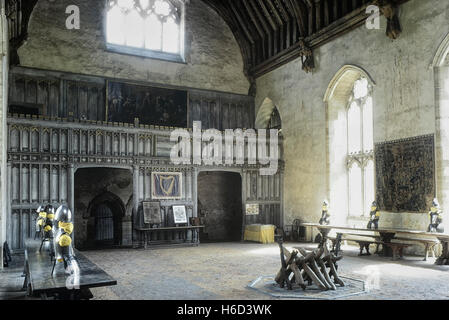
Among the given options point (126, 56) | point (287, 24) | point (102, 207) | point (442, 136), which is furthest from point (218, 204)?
point (442, 136)

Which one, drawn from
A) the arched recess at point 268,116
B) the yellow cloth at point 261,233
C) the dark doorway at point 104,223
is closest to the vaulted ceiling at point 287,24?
the arched recess at point 268,116

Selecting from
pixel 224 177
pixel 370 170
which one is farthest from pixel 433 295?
pixel 224 177

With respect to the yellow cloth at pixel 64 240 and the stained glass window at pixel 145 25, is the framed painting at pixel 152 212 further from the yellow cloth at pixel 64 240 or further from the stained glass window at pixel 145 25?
the yellow cloth at pixel 64 240

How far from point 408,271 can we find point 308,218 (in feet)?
19.6

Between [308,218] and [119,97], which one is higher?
[119,97]

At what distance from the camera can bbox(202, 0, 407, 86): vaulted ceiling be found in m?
12.6

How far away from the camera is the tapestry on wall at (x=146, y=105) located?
15.4m

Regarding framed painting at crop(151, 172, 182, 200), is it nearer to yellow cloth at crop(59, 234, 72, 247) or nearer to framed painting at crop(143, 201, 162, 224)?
framed painting at crop(143, 201, 162, 224)

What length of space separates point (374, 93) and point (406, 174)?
8.12ft

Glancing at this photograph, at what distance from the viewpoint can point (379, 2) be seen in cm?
1134

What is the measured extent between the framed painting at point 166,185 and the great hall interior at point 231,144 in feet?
0.14

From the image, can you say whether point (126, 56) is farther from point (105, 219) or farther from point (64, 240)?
point (64, 240)

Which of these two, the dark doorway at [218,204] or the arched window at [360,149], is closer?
the arched window at [360,149]

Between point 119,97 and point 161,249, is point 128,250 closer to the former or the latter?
point 161,249
